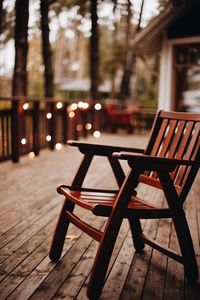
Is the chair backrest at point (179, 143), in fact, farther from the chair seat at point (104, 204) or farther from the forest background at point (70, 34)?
the forest background at point (70, 34)

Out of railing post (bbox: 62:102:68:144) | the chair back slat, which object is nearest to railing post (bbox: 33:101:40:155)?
railing post (bbox: 62:102:68:144)

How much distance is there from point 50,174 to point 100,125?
6.79m

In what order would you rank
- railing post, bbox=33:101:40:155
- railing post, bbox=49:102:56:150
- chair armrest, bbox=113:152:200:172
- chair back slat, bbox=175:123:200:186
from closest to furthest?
1. chair armrest, bbox=113:152:200:172
2. chair back slat, bbox=175:123:200:186
3. railing post, bbox=33:101:40:155
4. railing post, bbox=49:102:56:150

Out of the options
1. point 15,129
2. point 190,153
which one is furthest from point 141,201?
→ point 15,129

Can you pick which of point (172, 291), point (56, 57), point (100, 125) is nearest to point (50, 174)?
point (172, 291)

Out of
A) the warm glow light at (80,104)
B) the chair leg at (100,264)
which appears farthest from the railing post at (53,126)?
the chair leg at (100,264)

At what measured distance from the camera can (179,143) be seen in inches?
106

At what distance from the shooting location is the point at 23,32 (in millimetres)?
8242

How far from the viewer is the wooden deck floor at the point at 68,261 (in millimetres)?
2223

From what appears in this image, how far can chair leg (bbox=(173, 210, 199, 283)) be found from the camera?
7.66 ft

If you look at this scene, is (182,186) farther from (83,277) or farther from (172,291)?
(83,277)

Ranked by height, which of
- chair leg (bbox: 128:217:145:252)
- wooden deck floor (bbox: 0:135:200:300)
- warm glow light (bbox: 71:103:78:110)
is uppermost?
warm glow light (bbox: 71:103:78:110)

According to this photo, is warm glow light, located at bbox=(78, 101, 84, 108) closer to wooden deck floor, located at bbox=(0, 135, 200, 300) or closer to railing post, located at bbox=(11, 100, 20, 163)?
railing post, located at bbox=(11, 100, 20, 163)

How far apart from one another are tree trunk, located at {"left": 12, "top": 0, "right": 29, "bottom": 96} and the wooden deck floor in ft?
14.6
